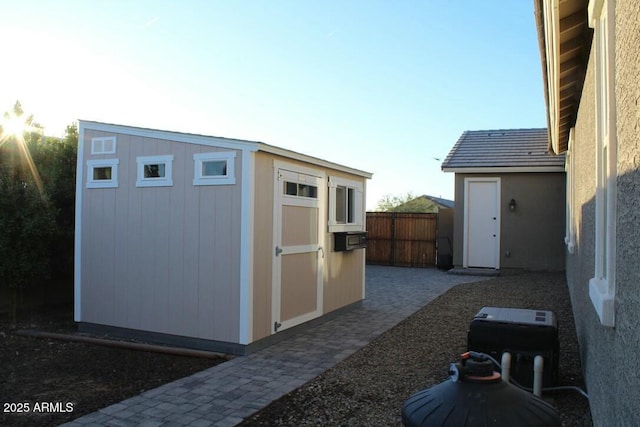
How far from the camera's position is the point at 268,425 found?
3816 millimetres

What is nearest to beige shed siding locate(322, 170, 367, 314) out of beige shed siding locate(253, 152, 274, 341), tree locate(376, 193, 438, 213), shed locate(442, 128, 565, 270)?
beige shed siding locate(253, 152, 274, 341)

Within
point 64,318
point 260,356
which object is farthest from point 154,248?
point 64,318

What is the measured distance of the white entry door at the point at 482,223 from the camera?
1397 centimetres

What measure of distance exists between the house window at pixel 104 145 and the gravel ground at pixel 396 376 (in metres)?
4.26

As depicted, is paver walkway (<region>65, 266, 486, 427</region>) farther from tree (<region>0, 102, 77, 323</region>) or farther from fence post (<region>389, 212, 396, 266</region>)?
fence post (<region>389, 212, 396, 266</region>)

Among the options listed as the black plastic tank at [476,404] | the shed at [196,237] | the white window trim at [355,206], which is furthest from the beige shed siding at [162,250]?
the black plastic tank at [476,404]

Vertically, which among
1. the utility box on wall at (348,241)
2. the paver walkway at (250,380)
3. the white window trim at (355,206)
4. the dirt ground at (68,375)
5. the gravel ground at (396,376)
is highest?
the white window trim at (355,206)

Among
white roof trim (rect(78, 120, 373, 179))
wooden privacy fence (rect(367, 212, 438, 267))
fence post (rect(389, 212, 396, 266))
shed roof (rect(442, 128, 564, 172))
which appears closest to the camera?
white roof trim (rect(78, 120, 373, 179))

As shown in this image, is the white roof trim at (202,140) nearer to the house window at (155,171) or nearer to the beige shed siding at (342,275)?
the house window at (155,171)

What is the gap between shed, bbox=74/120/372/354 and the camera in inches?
231

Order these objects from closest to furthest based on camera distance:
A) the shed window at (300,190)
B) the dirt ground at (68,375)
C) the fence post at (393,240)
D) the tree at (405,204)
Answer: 1. the dirt ground at (68,375)
2. the shed window at (300,190)
3. the fence post at (393,240)
4. the tree at (405,204)

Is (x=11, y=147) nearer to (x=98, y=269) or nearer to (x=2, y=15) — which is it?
(x=2, y=15)

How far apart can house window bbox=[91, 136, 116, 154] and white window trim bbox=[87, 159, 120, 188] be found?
0.13 metres

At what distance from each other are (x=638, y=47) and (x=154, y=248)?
5855mm
